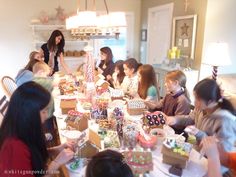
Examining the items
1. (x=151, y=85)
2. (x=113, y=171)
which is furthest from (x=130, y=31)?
(x=113, y=171)

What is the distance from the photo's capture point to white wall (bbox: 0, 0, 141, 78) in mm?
4738

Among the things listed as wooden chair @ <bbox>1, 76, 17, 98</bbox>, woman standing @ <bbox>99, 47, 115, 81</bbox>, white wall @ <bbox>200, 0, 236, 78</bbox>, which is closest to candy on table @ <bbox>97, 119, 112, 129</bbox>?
wooden chair @ <bbox>1, 76, 17, 98</bbox>

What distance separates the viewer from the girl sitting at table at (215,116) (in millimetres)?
1521

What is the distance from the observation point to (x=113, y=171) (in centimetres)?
76

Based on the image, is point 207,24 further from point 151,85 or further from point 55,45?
point 55,45

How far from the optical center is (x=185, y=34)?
13.6 ft

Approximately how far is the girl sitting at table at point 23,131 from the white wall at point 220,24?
324cm

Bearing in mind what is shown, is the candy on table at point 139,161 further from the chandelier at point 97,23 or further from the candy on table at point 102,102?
the chandelier at point 97,23

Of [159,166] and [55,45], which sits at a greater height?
[55,45]

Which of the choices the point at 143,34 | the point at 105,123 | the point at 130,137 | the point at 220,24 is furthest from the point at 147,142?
the point at 143,34

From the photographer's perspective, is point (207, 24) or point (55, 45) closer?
point (207, 24)

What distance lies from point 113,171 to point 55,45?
358 cm

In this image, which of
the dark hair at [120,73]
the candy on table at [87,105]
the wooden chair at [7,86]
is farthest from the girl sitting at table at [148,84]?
the wooden chair at [7,86]

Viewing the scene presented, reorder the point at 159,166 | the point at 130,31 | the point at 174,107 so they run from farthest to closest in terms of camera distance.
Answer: the point at 130,31, the point at 174,107, the point at 159,166
